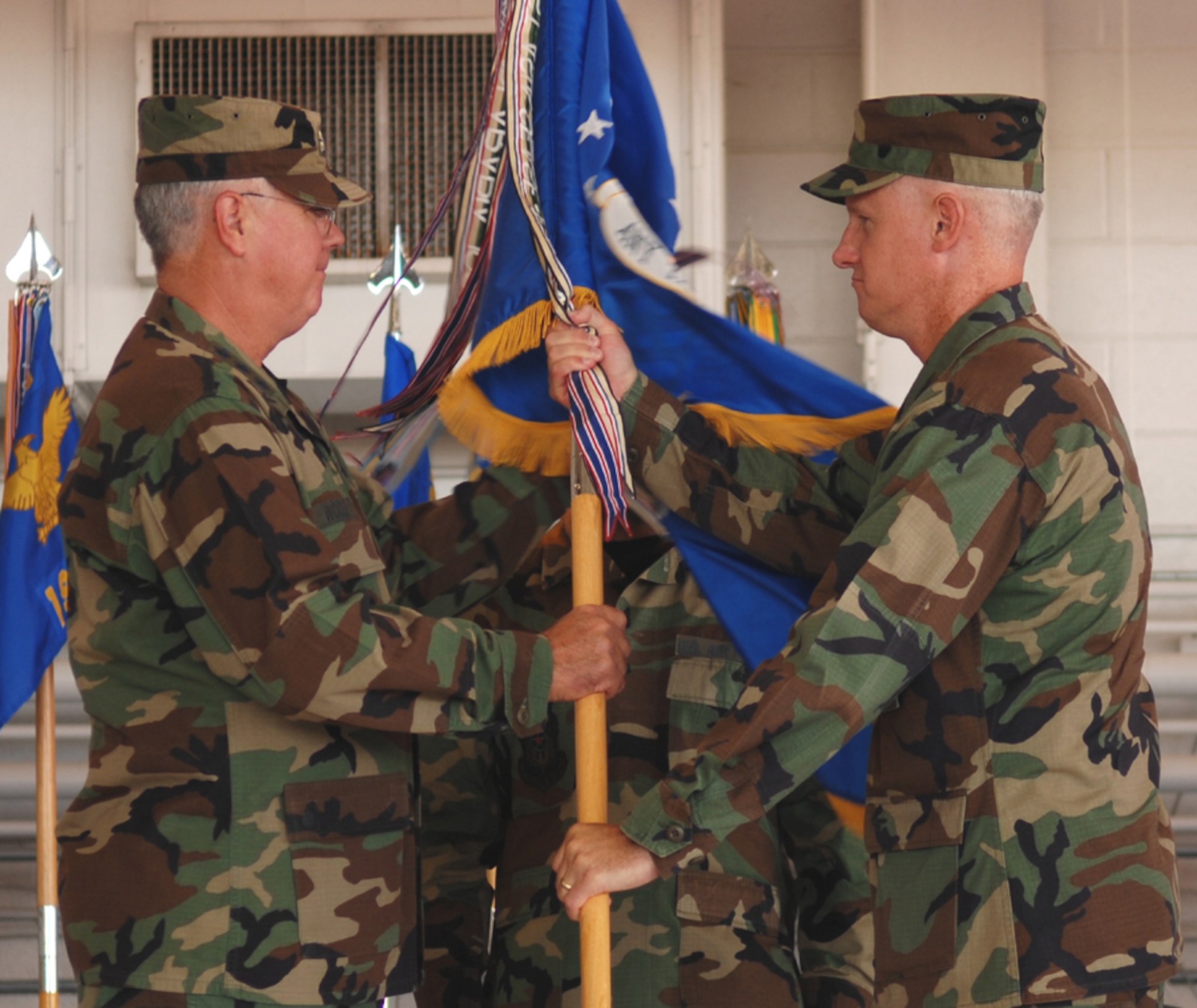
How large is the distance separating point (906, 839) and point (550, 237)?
1052 millimetres

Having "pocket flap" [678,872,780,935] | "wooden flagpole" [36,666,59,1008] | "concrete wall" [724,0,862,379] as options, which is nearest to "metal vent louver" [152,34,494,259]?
"concrete wall" [724,0,862,379]

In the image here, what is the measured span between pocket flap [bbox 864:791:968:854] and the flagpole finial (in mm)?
2593

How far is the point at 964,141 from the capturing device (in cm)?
210

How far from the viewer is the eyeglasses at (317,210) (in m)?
2.22

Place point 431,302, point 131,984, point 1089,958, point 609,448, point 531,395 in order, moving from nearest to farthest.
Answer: point 1089,958, point 131,984, point 609,448, point 531,395, point 431,302

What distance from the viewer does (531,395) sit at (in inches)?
97.1

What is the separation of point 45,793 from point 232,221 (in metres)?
1.83

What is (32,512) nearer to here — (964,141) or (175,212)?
(175,212)

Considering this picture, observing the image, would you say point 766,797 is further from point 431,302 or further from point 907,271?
point 431,302

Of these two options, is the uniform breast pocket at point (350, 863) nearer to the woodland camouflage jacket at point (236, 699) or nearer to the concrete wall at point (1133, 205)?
the woodland camouflage jacket at point (236, 699)

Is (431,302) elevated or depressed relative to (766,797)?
elevated

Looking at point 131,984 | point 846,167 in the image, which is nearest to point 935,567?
point 846,167

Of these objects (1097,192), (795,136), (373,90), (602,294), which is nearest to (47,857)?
(602,294)

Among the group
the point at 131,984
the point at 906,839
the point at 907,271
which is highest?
the point at 907,271
